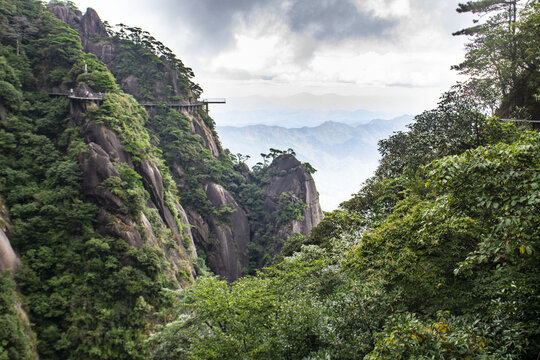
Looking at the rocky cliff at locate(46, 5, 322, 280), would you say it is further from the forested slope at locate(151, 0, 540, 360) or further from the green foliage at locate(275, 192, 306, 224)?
the forested slope at locate(151, 0, 540, 360)

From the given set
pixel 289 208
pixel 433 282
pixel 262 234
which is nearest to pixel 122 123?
pixel 262 234

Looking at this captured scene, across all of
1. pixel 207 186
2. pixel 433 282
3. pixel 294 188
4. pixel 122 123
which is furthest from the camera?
pixel 294 188

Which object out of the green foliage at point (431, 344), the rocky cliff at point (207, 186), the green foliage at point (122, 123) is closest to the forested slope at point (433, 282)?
the green foliage at point (431, 344)

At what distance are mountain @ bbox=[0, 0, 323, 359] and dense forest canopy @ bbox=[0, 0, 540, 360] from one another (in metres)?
0.13

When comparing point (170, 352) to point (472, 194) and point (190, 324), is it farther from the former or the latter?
point (472, 194)

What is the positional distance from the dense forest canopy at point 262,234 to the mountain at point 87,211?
13 cm

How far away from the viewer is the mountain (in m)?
16.6

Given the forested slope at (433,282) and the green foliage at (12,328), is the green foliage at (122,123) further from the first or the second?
the forested slope at (433,282)

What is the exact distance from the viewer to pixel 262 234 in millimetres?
41844

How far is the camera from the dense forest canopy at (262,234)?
431cm

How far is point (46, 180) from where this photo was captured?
20.2m

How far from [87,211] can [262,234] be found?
2574cm

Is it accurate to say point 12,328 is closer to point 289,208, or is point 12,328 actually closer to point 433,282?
point 433,282

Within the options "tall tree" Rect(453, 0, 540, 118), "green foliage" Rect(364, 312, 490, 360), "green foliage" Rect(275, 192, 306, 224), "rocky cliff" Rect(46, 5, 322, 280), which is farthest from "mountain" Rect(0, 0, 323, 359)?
"tall tree" Rect(453, 0, 540, 118)
